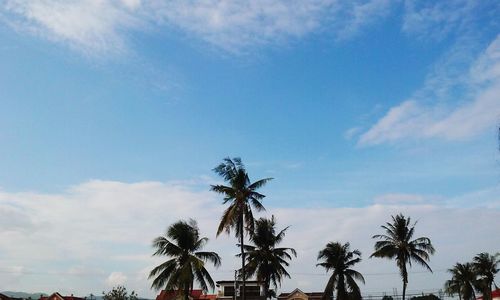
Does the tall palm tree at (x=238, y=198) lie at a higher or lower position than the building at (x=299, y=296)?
higher

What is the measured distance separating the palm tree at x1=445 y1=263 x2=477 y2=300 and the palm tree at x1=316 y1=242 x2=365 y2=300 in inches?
1304

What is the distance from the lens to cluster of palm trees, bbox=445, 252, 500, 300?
73125mm

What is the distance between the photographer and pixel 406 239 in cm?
5225

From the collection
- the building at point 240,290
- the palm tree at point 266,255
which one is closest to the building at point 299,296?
the building at point 240,290

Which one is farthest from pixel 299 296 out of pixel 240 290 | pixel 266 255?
pixel 266 255

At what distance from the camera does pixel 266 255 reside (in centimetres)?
4756

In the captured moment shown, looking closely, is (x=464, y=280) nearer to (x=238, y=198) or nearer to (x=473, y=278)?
(x=473, y=278)

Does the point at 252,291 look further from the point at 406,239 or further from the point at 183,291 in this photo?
the point at 183,291

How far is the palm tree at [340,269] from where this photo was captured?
2169 inches

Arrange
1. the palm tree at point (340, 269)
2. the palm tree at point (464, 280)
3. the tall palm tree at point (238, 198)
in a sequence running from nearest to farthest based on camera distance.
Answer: the tall palm tree at point (238, 198) → the palm tree at point (340, 269) → the palm tree at point (464, 280)

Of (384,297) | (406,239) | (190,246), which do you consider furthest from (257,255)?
(384,297)

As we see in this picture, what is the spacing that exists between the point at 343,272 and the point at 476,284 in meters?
34.5

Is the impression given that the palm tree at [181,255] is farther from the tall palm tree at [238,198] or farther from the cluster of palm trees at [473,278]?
the cluster of palm trees at [473,278]

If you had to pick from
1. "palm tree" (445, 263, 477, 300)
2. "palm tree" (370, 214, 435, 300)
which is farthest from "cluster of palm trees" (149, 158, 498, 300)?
"palm tree" (445, 263, 477, 300)
